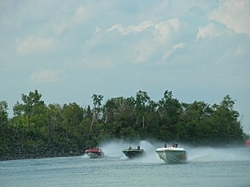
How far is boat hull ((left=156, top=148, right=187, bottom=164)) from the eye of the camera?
2633 inches

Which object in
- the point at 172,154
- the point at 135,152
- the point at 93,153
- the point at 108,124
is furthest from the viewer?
the point at 108,124

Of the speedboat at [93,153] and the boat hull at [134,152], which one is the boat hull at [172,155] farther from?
the speedboat at [93,153]

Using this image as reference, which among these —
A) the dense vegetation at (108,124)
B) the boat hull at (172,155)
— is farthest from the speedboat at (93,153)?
the boat hull at (172,155)

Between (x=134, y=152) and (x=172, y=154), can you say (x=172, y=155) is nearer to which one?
(x=172, y=154)

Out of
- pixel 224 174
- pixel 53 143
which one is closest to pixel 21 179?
pixel 224 174

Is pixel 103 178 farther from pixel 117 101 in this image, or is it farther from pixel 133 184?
pixel 117 101

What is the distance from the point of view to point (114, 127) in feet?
468

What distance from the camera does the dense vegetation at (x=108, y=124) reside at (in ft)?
378

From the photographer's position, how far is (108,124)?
143250 millimetres

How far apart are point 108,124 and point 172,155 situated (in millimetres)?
76438

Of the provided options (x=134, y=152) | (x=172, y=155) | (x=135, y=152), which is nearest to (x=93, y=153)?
(x=134, y=152)

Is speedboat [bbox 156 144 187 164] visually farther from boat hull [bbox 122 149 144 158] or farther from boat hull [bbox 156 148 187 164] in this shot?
boat hull [bbox 122 149 144 158]

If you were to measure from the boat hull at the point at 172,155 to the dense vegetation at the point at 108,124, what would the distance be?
42.3m

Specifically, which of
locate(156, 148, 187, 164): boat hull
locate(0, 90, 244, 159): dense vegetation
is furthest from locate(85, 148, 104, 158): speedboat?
locate(156, 148, 187, 164): boat hull
